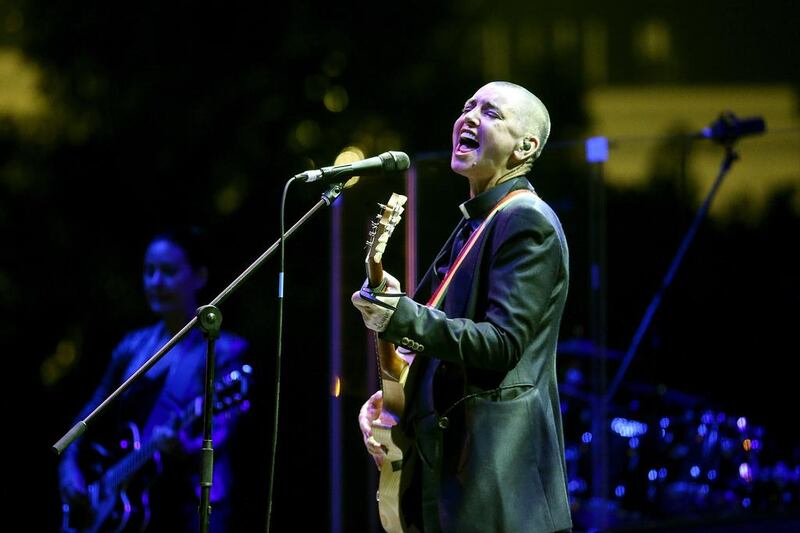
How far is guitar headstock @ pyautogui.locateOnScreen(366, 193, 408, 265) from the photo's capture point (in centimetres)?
252

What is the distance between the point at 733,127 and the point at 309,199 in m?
3.04

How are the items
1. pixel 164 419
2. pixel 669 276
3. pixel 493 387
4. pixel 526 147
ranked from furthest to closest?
pixel 669 276
pixel 164 419
pixel 526 147
pixel 493 387

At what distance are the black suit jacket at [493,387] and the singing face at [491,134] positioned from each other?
0.11 metres

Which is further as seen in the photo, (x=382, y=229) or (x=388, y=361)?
(x=388, y=361)

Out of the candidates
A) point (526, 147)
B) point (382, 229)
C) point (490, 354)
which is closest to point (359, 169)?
point (382, 229)

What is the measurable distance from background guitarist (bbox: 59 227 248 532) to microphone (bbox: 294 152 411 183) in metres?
1.81

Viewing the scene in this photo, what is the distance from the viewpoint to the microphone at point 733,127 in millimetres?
4926

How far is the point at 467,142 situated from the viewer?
111 inches

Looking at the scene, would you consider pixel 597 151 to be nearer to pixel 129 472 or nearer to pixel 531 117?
pixel 531 117

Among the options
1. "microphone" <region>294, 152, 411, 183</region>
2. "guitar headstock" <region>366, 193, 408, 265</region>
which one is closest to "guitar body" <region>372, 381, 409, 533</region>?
Result: "guitar headstock" <region>366, 193, 408, 265</region>

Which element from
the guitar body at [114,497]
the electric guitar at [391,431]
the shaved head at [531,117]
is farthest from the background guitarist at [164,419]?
the shaved head at [531,117]

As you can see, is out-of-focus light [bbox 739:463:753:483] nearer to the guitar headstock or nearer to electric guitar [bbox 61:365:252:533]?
electric guitar [bbox 61:365:252:533]

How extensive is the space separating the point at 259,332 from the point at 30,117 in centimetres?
288

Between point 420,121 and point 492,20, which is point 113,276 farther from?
point 492,20
